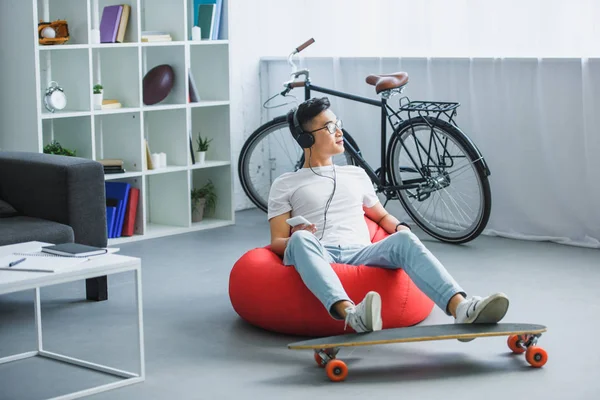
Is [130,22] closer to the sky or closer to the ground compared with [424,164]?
closer to the sky

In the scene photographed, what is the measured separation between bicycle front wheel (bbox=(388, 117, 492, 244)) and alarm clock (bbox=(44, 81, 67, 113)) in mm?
1711

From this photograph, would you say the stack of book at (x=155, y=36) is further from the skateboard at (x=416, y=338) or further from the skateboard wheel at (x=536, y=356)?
the skateboard wheel at (x=536, y=356)

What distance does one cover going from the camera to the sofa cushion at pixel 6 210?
13.3 ft

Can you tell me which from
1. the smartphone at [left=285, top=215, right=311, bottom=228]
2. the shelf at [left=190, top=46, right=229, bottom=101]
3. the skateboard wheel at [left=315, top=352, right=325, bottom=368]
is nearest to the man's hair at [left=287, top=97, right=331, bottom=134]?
the smartphone at [left=285, top=215, right=311, bottom=228]

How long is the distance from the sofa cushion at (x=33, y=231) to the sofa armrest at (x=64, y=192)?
8cm

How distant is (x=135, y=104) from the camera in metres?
5.23

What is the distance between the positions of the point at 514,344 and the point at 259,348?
852 mm

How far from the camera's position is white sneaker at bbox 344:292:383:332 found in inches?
119

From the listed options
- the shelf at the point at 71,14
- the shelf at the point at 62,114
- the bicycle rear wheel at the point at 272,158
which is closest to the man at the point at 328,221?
the shelf at the point at 62,114

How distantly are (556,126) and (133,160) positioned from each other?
222 cm

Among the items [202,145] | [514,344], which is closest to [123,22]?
[202,145]

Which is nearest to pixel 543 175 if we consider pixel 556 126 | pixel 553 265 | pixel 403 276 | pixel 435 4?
pixel 556 126

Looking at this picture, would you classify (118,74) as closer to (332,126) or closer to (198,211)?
(198,211)

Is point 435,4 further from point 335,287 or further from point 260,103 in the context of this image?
point 335,287
